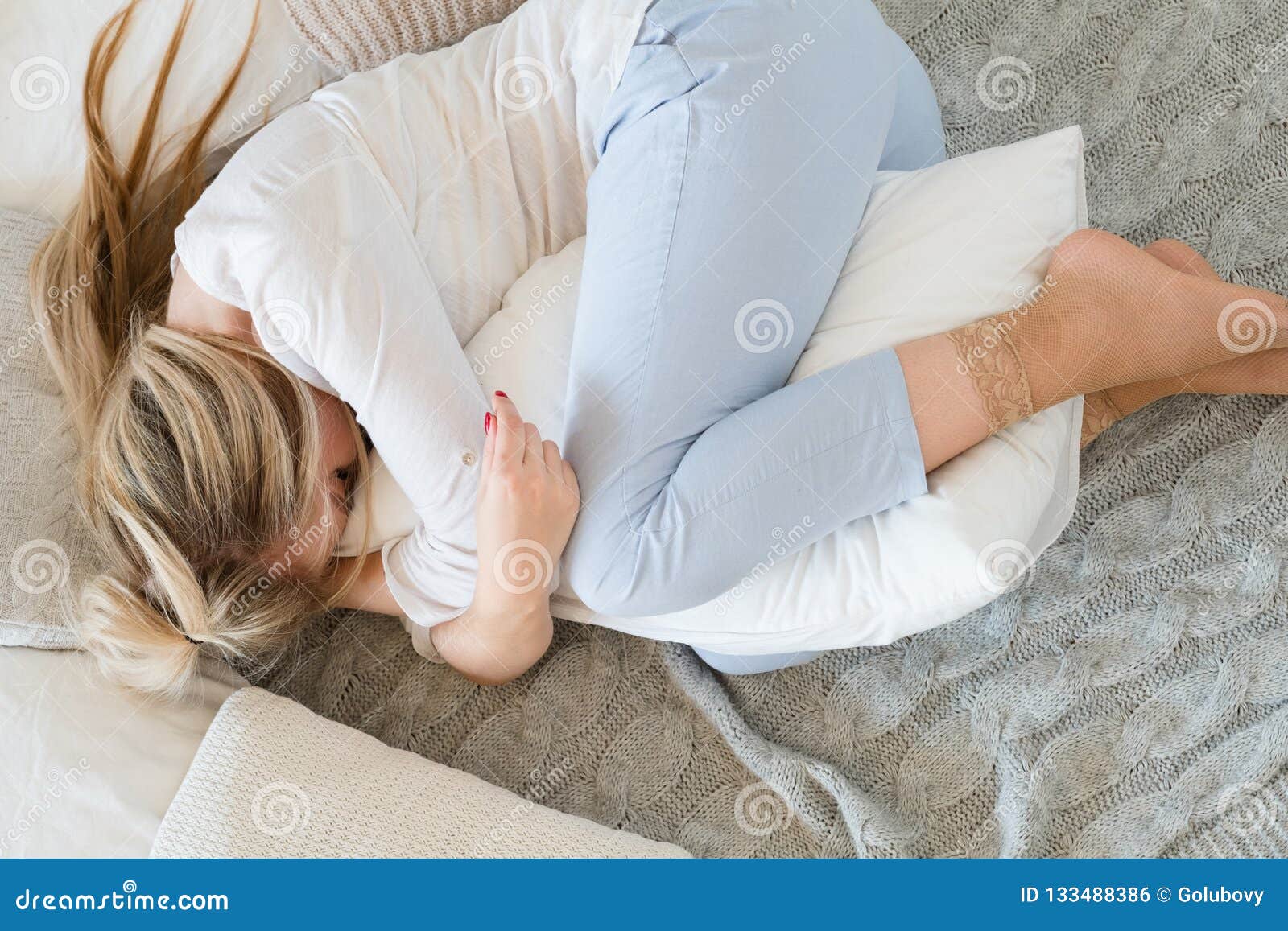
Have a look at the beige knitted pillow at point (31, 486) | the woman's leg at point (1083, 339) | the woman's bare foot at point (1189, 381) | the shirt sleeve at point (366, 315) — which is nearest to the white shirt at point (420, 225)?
the shirt sleeve at point (366, 315)

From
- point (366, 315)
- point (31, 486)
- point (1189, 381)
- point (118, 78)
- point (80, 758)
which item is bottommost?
point (80, 758)

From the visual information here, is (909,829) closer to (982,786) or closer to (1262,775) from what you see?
(982,786)

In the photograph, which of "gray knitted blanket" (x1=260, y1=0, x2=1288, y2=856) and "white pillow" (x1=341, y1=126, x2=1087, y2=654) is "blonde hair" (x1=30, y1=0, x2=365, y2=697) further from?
"white pillow" (x1=341, y1=126, x2=1087, y2=654)

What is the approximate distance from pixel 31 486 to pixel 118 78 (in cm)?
47

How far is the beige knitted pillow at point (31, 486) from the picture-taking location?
103 centimetres

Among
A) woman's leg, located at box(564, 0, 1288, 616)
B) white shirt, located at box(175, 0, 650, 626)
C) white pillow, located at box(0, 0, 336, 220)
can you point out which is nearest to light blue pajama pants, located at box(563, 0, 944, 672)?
woman's leg, located at box(564, 0, 1288, 616)

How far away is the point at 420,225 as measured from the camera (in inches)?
41.3

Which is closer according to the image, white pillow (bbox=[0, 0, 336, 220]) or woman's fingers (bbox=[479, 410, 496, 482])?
woman's fingers (bbox=[479, 410, 496, 482])

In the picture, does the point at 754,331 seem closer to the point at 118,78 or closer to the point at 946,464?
the point at 946,464

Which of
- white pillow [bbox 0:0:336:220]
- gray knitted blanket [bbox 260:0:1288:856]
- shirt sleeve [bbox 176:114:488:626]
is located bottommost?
gray knitted blanket [bbox 260:0:1288:856]

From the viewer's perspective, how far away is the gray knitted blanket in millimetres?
1032

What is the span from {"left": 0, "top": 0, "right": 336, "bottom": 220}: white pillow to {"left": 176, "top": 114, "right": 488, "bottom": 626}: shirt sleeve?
0.75ft

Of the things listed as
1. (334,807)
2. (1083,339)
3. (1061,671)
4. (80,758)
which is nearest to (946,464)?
(1083,339)

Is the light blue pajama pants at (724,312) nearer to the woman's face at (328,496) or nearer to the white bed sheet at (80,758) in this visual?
the woman's face at (328,496)
